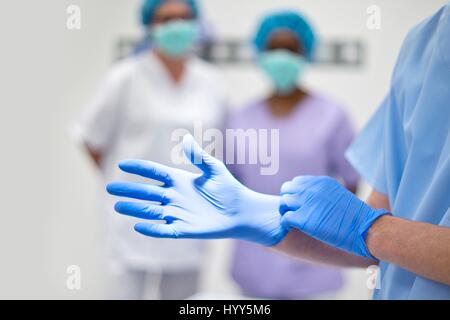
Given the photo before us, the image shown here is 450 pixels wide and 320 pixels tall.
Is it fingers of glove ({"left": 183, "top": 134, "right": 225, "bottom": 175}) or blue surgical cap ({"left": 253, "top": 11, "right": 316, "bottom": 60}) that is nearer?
fingers of glove ({"left": 183, "top": 134, "right": 225, "bottom": 175})

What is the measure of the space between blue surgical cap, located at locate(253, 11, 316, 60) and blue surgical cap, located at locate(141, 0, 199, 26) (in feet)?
0.78

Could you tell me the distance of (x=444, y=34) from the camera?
769 millimetres

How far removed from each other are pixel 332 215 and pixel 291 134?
1128 mm

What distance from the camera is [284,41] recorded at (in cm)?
191

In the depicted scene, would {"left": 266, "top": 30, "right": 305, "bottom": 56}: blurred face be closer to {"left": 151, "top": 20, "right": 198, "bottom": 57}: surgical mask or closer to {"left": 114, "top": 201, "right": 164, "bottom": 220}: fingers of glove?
{"left": 151, "top": 20, "right": 198, "bottom": 57}: surgical mask

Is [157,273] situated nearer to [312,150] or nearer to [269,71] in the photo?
[312,150]

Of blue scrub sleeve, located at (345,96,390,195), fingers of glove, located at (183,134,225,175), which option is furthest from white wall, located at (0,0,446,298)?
fingers of glove, located at (183,134,225,175)

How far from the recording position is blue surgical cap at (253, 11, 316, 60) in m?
1.91

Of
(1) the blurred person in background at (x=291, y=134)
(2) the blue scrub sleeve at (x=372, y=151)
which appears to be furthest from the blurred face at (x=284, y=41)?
(2) the blue scrub sleeve at (x=372, y=151)

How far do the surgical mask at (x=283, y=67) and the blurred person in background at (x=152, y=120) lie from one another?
8.5 inches

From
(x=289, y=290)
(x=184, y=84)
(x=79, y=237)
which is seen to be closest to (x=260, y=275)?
(x=289, y=290)

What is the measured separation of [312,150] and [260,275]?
0.45 meters

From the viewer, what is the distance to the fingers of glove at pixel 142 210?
29.8 inches

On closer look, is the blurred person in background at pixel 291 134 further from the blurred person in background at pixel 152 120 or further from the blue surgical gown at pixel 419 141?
the blue surgical gown at pixel 419 141
